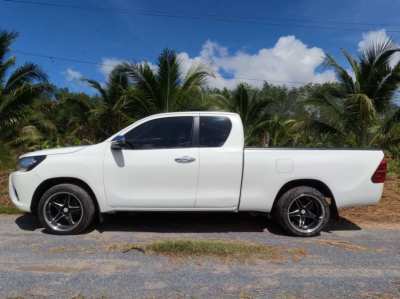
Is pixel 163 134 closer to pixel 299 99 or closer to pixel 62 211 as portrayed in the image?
pixel 62 211

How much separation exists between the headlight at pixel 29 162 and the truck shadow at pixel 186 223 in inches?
41.3

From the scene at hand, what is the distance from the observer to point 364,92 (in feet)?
33.6

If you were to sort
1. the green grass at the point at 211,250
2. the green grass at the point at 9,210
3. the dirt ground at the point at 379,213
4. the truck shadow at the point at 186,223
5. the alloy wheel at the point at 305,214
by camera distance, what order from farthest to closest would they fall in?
the green grass at the point at 9,210
the dirt ground at the point at 379,213
the truck shadow at the point at 186,223
the alloy wheel at the point at 305,214
the green grass at the point at 211,250

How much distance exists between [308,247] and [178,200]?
78.2 inches

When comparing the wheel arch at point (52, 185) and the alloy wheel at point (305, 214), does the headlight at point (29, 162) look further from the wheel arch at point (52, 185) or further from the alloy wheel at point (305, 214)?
the alloy wheel at point (305, 214)

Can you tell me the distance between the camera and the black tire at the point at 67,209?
16.2ft

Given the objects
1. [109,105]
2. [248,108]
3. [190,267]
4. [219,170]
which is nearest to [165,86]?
[248,108]

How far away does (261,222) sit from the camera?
592 cm

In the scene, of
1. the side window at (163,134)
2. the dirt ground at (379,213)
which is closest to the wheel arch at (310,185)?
the dirt ground at (379,213)

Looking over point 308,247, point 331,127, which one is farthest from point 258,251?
point 331,127

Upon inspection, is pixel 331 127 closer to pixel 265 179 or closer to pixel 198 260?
pixel 265 179

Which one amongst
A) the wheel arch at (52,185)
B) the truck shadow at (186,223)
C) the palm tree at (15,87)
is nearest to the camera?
the wheel arch at (52,185)

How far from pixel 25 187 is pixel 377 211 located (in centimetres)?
662

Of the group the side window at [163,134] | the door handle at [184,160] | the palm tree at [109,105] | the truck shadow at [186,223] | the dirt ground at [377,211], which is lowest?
the truck shadow at [186,223]
